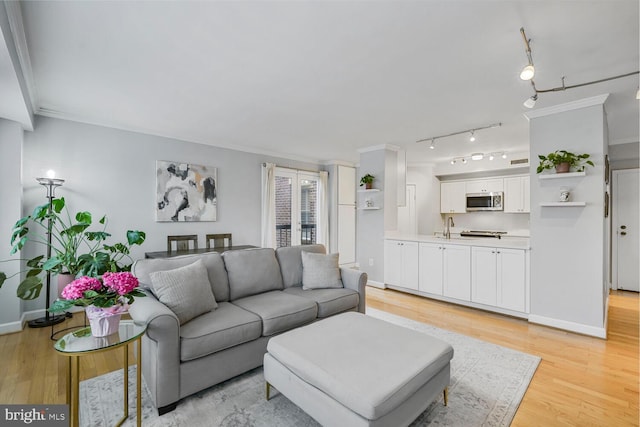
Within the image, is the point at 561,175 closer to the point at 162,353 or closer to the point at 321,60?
the point at 321,60

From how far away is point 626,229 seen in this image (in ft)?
16.2

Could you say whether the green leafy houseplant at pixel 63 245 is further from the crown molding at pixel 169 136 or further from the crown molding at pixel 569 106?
the crown molding at pixel 569 106

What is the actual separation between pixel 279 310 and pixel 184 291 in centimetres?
78

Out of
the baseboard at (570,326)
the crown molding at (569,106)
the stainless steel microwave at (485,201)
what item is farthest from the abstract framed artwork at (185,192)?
the stainless steel microwave at (485,201)

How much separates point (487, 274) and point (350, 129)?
2.76 metres

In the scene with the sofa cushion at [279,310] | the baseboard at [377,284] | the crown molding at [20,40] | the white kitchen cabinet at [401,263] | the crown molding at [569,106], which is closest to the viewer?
the crown molding at [20,40]

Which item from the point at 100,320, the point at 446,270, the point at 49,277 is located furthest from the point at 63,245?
the point at 446,270

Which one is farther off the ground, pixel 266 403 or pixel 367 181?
pixel 367 181

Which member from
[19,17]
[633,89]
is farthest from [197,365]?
[633,89]

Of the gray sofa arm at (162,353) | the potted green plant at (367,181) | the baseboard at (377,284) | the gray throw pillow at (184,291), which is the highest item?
the potted green plant at (367,181)

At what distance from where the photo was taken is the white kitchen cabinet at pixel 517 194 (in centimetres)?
602

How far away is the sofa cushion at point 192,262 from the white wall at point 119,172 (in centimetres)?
190

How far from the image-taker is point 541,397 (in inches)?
84.6

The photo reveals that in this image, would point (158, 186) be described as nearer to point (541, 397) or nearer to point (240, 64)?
point (240, 64)
